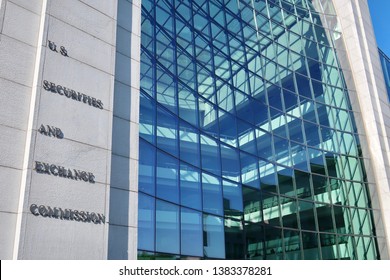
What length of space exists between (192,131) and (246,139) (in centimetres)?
423

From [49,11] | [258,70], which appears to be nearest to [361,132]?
[258,70]

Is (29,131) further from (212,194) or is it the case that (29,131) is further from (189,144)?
(212,194)

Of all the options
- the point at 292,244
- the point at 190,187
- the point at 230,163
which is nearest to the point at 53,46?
the point at 190,187

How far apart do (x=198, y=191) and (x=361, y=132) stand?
16.4 metres

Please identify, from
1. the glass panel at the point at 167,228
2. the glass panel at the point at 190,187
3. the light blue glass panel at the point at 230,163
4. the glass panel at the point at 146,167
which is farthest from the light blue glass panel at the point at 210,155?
the glass panel at the point at 146,167

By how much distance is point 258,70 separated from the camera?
78.0 feet

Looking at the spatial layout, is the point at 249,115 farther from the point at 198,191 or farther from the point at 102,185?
the point at 102,185

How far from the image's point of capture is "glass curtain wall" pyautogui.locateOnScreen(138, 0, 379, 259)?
609 inches

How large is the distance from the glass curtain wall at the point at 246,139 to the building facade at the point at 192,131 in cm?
8

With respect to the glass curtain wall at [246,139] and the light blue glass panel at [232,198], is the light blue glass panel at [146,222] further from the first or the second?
the light blue glass panel at [232,198]

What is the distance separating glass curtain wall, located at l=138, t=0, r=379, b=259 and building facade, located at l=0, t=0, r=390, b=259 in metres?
0.08

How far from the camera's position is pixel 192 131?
17.3 meters
